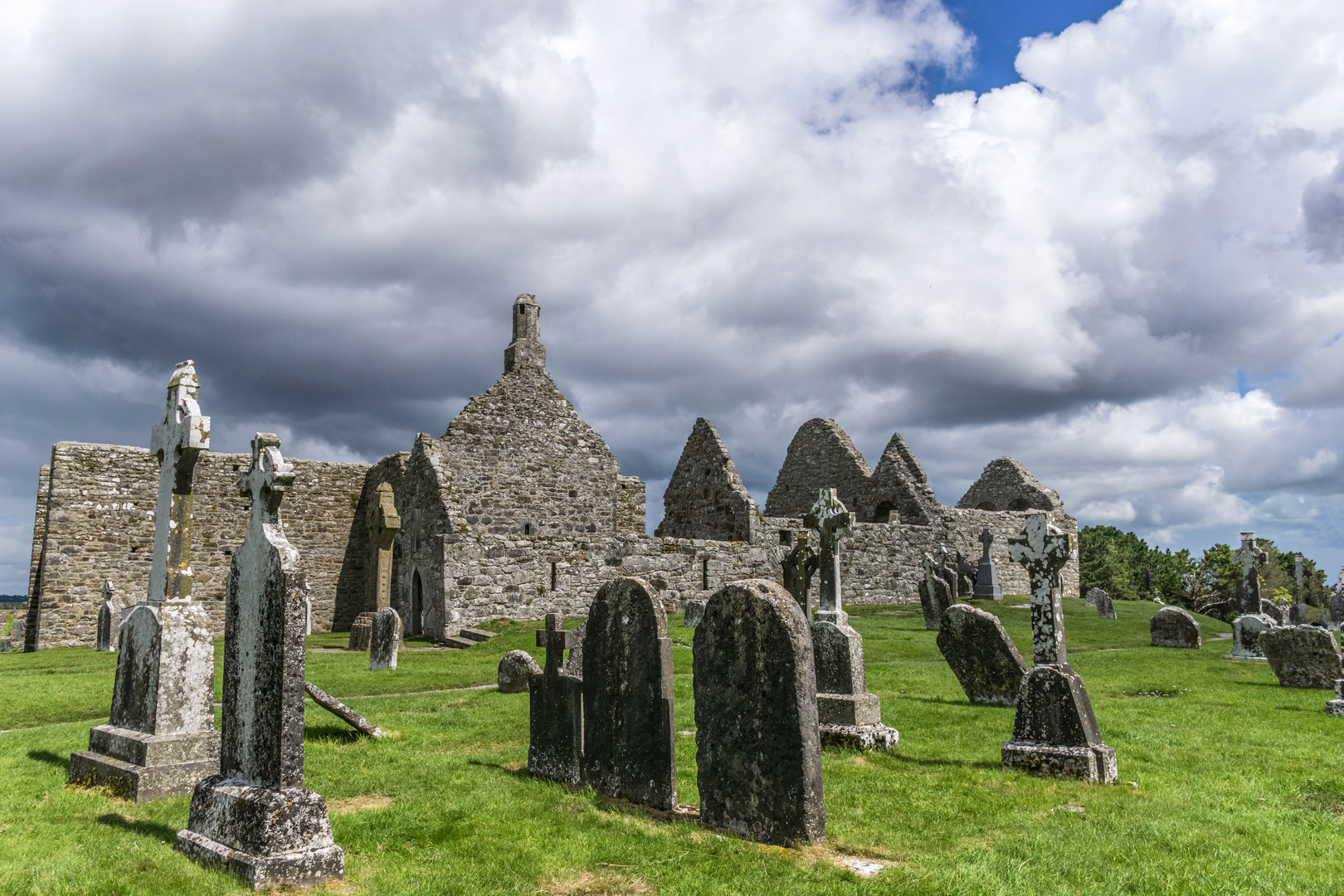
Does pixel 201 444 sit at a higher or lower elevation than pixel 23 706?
higher

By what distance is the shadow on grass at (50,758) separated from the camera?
6644 millimetres

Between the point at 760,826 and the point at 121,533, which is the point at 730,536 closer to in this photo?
the point at 121,533

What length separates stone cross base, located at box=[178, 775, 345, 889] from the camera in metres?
4.06

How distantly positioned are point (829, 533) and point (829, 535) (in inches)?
0.8

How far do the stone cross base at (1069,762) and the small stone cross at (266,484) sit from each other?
19.4 ft

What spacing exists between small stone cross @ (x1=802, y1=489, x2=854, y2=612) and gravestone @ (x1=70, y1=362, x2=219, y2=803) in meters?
5.84

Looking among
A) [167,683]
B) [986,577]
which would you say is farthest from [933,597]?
[167,683]

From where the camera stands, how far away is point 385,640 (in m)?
13.1

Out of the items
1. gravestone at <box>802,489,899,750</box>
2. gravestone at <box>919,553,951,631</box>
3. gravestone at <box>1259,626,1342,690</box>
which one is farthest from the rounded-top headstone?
gravestone at <box>919,553,951,631</box>

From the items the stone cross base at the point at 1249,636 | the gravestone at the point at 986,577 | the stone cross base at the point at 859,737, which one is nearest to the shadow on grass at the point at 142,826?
the stone cross base at the point at 859,737

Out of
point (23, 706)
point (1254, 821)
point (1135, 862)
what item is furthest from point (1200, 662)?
point (23, 706)

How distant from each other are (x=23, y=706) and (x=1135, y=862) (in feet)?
37.6

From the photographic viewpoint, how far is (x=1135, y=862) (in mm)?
4598

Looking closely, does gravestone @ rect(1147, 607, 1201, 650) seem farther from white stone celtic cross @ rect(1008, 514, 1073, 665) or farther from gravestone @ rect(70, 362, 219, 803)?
gravestone @ rect(70, 362, 219, 803)
